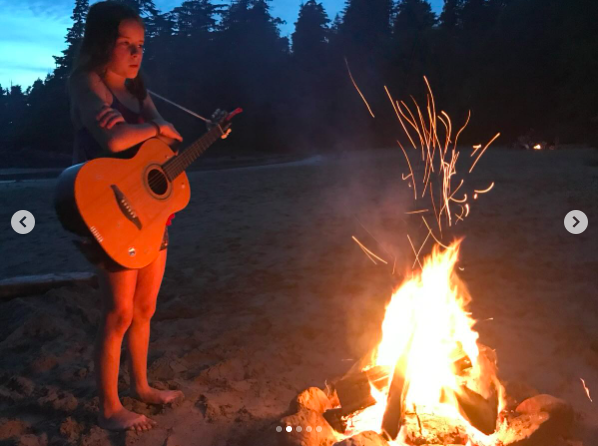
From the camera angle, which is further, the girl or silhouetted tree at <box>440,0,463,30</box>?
silhouetted tree at <box>440,0,463,30</box>

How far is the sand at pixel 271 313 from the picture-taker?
2727 mm

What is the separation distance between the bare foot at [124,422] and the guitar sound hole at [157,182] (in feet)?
3.56

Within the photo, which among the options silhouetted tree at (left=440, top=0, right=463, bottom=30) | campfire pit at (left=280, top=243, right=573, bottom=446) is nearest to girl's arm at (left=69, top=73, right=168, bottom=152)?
campfire pit at (left=280, top=243, right=573, bottom=446)

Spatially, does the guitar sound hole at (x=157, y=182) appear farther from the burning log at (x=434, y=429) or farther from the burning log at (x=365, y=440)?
the burning log at (x=434, y=429)

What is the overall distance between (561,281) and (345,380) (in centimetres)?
304

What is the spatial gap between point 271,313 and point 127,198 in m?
2.28

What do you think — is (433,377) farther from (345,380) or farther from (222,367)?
(222,367)

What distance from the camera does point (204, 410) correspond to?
8.84 ft

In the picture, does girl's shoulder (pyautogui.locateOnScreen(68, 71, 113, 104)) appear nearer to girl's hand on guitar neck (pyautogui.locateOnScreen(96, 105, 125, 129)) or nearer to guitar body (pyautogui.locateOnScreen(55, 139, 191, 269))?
girl's hand on guitar neck (pyautogui.locateOnScreen(96, 105, 125, 129))

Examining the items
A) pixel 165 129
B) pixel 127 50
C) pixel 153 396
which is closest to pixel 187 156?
pixel 165 129

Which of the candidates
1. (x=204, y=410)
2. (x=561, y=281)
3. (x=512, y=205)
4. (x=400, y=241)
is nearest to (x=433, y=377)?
(x=204, y=410)

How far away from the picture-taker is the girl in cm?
217

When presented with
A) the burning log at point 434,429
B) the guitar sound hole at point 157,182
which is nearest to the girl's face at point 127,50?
the guitar sound hole at point 157,182

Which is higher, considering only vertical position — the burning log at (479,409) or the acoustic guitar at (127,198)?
the acoustic guitar at (127,198)
